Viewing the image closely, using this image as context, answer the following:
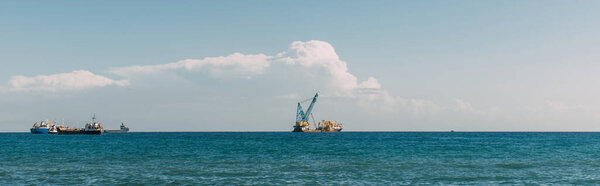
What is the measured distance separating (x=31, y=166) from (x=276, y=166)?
2893cm

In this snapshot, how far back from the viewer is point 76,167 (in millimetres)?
48781

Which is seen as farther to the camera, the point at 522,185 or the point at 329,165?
the point at 329,165

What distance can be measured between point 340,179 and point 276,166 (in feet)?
42.7

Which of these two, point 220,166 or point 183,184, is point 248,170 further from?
→ point 183,184

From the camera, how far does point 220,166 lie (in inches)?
1962

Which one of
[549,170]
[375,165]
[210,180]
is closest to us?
[210,180]

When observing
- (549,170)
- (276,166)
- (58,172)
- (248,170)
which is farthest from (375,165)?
(58,172)

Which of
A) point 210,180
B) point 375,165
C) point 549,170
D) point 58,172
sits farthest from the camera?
point 375,165

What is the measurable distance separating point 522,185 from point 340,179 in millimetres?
15521

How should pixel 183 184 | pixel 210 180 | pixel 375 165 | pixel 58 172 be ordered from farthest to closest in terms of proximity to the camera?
pixel 375 165 < pixel 58 172 < pixel 210 180 < pixel 183 184

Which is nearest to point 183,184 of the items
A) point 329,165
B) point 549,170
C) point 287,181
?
point 287,181

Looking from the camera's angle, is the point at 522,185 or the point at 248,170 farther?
the point at 248,170

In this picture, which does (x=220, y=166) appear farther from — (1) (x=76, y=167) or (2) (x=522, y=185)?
(2) (x=522, y=185)

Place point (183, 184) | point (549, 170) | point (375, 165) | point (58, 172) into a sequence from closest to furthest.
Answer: point (183, 184) → point (58, 172) → point (549, 170) → point (375, 165)
